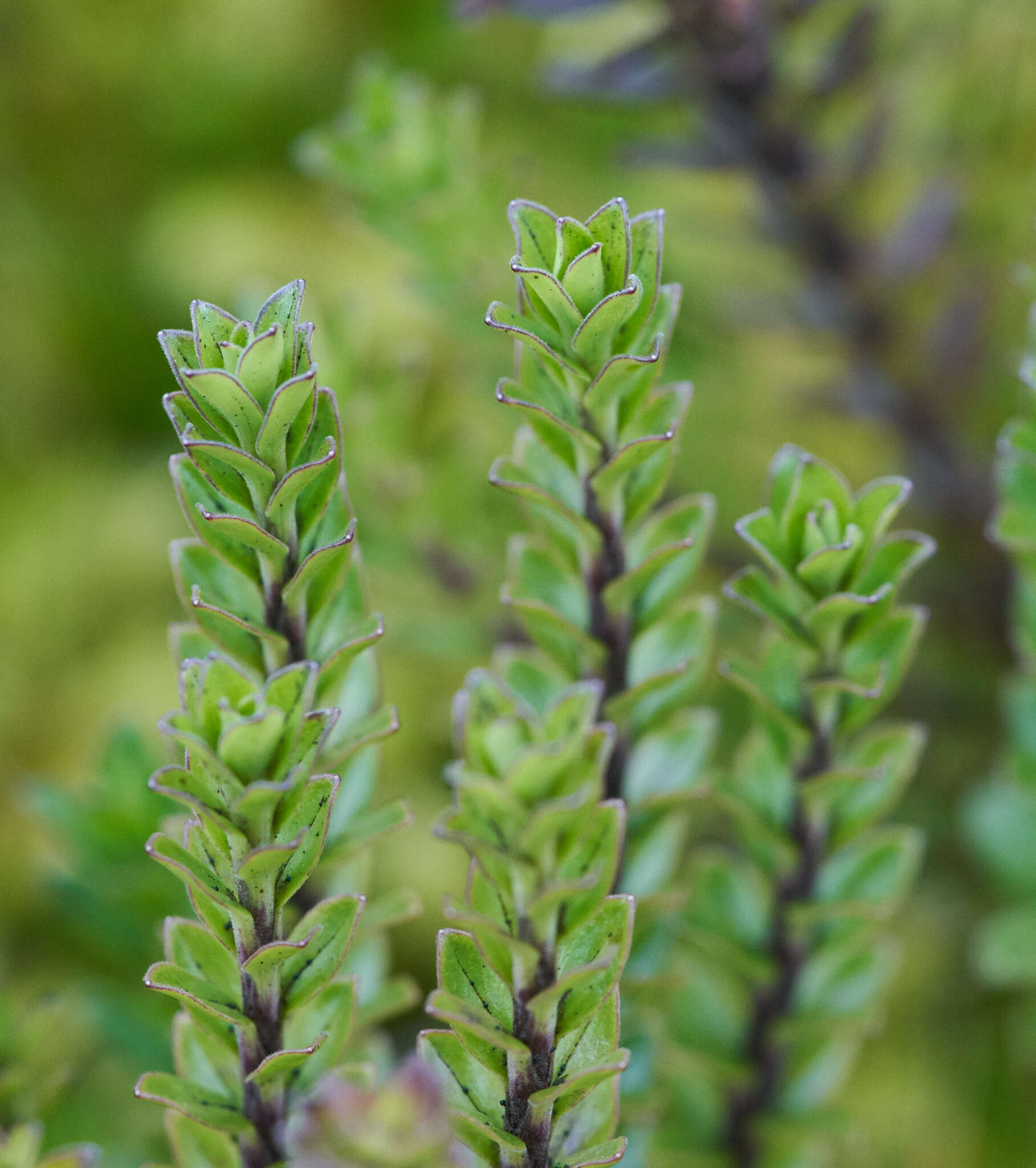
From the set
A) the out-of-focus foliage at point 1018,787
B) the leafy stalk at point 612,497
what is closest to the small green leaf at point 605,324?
the leafy stalk at point 612,497

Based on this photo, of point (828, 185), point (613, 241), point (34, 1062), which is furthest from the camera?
point (828, 185)

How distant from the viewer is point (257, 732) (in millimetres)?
294

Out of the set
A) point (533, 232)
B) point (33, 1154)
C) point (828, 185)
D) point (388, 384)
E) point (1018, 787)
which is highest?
point (828, 185)

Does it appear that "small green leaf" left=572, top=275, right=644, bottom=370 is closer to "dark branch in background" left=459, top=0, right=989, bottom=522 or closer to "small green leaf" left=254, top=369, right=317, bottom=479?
"small green leaf" left=254, top=369, right=317, bottom=479

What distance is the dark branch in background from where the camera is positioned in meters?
0.63

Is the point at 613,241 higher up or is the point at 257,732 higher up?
the point at 613,241

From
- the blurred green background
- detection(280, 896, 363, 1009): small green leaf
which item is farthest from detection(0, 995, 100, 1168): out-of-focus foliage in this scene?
detection(280, 896, 363, 1009): small green leaf

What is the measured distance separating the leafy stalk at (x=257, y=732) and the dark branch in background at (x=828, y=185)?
0.36 meters

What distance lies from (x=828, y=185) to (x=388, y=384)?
282mm

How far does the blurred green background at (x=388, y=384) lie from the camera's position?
2.25 feet

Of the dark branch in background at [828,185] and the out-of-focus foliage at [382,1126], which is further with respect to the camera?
the dark branch in background at [828,185]

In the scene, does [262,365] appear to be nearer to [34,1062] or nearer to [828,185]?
[34,1062]

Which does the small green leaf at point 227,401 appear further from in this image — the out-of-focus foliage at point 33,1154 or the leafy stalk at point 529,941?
the out-of-focus foliage at point 33,1154

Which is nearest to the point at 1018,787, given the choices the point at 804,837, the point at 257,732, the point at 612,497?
the point at 804,837
